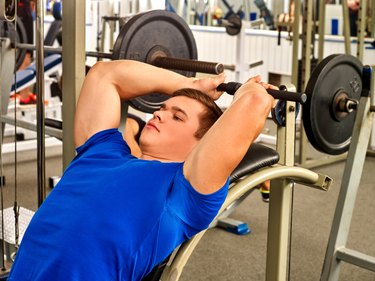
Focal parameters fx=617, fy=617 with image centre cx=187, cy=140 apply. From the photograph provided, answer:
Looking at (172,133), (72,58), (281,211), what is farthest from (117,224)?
(72,58)

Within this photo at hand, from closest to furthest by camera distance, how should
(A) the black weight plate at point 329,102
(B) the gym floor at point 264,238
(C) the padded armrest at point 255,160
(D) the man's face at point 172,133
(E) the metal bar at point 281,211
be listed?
(D) the man's face at point 172,133
(C) the padded armrest at point 255,160
(E) the metal bar at point 281,211
(A) the black weight plate at point 329,102
(B) the gym floor at point 264,238

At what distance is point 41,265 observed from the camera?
1378 millimetres

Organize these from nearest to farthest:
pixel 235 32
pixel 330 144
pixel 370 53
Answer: pixel 330 144 → pixel 235 32 → pixel 370 53

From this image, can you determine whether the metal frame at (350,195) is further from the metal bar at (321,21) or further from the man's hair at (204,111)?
the metal bar at (321,21)

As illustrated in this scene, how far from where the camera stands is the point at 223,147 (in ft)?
4.37

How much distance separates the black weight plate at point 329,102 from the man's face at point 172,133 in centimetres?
53

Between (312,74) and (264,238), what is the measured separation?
4.45 feet

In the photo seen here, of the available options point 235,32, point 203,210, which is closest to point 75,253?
point 203,210

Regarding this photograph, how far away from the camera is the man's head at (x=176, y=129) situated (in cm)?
148

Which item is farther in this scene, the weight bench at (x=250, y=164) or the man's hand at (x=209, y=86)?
the man's hand at (x=209, y=86)

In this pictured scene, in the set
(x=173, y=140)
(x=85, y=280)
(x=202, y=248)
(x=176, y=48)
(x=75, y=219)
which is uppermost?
(x=176, y=48)

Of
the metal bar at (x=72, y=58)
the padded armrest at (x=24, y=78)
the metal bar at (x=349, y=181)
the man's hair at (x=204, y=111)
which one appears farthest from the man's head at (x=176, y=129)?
the padded armrest at (x=24, y=78)

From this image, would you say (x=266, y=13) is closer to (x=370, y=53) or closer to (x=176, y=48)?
(x=370, y=53)

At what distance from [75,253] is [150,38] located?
982mm
